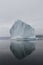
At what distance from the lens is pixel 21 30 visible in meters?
1.74

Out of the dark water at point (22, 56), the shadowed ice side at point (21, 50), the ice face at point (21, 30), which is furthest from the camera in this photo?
the ice face at point (21, 30)

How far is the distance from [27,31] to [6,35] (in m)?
0.36

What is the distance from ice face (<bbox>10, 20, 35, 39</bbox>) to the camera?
1.73 m

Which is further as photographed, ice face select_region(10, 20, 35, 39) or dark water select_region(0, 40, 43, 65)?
ice face select_region(10, 20, 35, 39)

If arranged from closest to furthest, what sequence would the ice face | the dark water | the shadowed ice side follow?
the dark water
the shadowed ice side
the ice face

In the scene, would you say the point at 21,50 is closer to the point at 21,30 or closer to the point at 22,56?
the point at 22,56

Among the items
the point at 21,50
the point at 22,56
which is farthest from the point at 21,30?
the point at 22,56

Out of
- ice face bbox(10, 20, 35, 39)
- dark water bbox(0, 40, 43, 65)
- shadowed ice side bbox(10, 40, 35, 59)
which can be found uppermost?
ice face bbox(10, 20, 35, 39)

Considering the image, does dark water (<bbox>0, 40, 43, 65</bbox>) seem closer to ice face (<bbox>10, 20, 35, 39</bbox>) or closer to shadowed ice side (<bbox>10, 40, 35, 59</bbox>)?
shadowed ice side (<bbox>10, 40, 35, 59</bbox>)

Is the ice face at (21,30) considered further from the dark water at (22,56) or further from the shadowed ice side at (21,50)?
the dark water at (22,56)

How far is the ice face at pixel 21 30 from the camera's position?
67.9 inches

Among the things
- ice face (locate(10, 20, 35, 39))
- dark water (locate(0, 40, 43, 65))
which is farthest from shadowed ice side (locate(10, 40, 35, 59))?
ice face (locate(10, 20, 35, 39))

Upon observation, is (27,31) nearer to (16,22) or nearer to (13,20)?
(16,22)

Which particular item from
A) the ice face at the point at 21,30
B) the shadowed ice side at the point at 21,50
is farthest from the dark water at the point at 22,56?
the ice face at the point at 21,30
